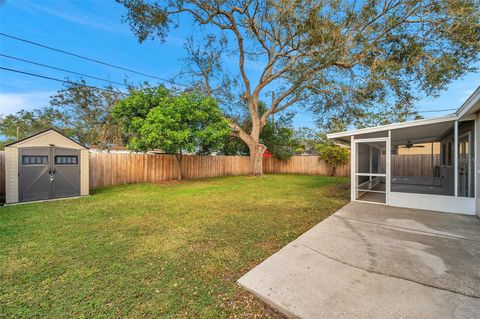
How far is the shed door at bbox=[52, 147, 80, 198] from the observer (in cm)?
605

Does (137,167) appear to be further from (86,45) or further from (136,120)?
(86,45)

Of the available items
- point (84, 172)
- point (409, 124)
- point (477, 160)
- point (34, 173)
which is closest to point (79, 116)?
point (84, 172)

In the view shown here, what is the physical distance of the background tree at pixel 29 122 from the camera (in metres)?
14.2

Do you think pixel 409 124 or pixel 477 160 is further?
pixel 409 124

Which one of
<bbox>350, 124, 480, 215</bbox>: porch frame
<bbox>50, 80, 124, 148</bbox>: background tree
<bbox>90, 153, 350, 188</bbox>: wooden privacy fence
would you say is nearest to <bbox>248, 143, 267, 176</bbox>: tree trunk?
<bbox>90, 153, 350, 188</bbox>: wooden privacy fence

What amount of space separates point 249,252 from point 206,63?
13.6 metres

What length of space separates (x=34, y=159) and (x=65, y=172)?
2.62 feet

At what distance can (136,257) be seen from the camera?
8.73ft

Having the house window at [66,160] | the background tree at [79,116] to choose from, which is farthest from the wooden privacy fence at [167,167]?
the background tree at [79,116]

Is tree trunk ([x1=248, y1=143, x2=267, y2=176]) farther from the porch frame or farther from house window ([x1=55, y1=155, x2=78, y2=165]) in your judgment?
house window ([x1=55, y1=155, x2=78, y2=165])

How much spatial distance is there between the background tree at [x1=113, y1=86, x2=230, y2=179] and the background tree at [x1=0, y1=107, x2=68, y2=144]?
9.03 metres

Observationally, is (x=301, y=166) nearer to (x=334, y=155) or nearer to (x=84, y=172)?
(x=334, y=155)

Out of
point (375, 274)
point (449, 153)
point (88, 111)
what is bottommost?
point (375, 274)

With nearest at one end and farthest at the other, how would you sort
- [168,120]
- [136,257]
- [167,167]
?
[136,257]
[168,120]
[167,167]
